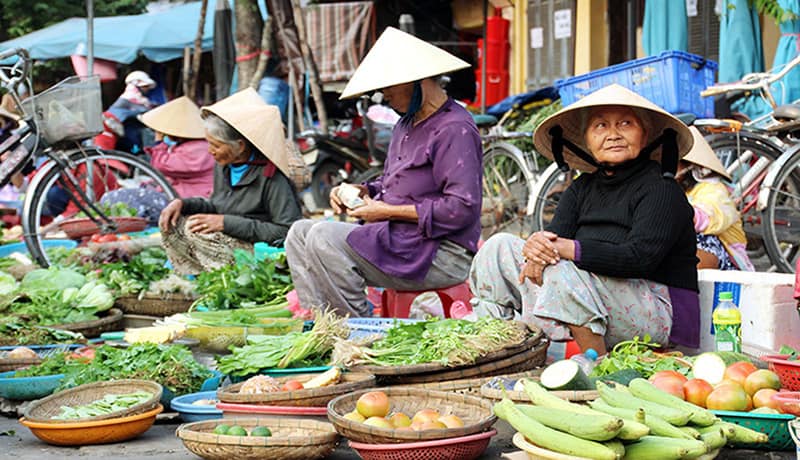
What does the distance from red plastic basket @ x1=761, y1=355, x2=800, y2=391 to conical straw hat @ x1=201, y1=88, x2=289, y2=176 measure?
131 inches

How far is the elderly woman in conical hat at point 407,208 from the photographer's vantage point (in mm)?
4746

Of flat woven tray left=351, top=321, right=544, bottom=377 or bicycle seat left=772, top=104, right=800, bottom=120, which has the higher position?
bicycle seat left=772, top=104, right=800, bottom=120

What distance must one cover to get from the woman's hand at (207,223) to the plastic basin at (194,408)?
2.16m

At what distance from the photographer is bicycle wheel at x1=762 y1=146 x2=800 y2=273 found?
589cm

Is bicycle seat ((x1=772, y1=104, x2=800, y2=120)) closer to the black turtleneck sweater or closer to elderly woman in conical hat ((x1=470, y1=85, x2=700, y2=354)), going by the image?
elderly woman in conical hat ((x1=470, y1=85, x2=700, y2=354))

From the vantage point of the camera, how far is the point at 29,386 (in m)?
4.04

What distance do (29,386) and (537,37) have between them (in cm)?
786

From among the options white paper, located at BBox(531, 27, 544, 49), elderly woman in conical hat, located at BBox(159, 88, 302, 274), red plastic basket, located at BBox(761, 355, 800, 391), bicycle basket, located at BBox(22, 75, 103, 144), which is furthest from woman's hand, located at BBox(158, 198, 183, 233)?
white paper, located at BBox(531, 27, 544, 49)

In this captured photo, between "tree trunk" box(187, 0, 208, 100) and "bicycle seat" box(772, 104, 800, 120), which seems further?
"tree trunk" box(187, 0, 208, 100)

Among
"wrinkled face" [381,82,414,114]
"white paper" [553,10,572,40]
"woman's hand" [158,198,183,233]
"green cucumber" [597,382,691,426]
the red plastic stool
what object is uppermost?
"white paper" [553,10,572,40]

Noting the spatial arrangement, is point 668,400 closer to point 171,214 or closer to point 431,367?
point 431,367

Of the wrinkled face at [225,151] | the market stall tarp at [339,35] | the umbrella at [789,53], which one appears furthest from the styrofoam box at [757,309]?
the market stall tarp at [339,35]

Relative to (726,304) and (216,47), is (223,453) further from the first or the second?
(216,47)

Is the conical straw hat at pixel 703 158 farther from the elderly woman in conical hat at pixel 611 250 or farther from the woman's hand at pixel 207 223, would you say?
the woman's hand at pixel 207 223
